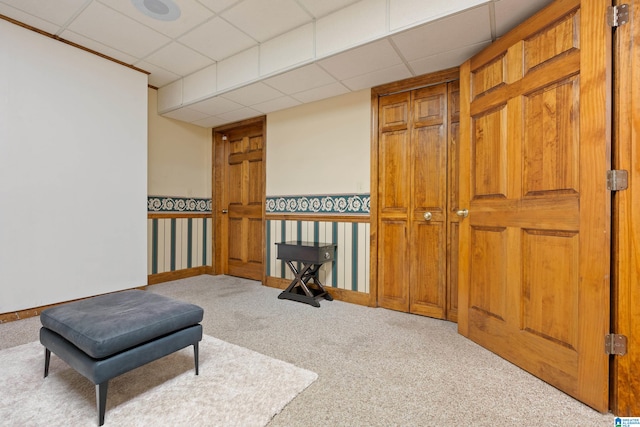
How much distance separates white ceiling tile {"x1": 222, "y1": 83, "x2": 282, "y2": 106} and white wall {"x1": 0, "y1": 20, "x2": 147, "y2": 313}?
119 centimetres

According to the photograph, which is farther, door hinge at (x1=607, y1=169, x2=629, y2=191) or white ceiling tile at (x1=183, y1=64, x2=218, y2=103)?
white ceiling tile at (x1=183, y1=64, x2=218, y2=103)

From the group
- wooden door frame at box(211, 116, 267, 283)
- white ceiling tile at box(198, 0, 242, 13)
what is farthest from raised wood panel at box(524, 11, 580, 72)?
wooden door frame at box(211, 116, 267, 283)

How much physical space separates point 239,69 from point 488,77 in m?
2.49

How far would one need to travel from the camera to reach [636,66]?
1.47m

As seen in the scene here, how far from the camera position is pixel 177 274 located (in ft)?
14.5

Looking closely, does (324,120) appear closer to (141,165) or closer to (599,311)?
(141,165)

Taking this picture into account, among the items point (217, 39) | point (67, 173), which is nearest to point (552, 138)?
point (217, 39)

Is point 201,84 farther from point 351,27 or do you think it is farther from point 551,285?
point 551,285

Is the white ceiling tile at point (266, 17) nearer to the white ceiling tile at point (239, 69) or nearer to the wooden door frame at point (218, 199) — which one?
the white ceiling tile at point (239, 69)

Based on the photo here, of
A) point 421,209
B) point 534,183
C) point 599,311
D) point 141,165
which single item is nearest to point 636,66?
point 534,183

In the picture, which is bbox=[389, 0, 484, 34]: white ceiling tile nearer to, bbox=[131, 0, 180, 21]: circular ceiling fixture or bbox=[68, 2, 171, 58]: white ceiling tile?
bbox=[131, 0, 180, 21]: circular ceiling fixture

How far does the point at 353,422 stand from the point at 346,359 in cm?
62

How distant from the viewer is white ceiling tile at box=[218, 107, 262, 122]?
160 inches

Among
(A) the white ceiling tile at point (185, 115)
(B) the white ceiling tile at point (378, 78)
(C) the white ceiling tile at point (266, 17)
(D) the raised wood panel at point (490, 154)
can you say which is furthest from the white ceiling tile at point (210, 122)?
(D) the raised wood panel at point (490, 154)
